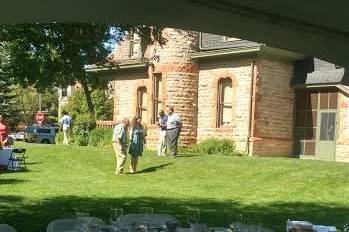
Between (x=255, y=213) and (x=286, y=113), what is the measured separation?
14.9 meters

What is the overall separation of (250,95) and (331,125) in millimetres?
3510

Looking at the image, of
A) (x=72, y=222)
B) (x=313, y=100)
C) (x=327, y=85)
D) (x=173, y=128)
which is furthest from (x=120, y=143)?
(x=313, y=100)

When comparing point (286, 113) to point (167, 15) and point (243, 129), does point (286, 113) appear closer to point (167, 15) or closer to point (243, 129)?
point (243, 129)

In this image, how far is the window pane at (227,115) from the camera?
1037 inches

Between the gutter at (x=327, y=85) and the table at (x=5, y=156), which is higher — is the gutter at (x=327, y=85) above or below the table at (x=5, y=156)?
above

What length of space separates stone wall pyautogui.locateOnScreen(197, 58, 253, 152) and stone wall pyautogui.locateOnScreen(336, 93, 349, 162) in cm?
365

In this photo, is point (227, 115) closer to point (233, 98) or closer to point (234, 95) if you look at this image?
point (233, 98)

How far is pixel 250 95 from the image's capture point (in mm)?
25000

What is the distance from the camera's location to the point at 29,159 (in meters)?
21.7

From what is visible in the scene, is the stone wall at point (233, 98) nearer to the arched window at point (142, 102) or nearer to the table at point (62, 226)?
the arched window at point (142, 102)

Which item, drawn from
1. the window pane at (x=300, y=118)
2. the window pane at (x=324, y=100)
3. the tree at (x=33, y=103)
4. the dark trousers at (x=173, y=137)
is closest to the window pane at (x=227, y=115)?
the window pane at (x=300, y=118)

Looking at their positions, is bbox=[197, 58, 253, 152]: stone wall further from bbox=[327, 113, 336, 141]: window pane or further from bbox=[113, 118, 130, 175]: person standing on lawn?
bbox=[113, 118, 130, 175]: person standing on lawn

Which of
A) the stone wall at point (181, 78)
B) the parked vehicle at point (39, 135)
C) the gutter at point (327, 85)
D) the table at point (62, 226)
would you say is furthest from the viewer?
the parked vehicle at point (39, 135)

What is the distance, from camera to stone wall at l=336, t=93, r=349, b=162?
24.0 m
